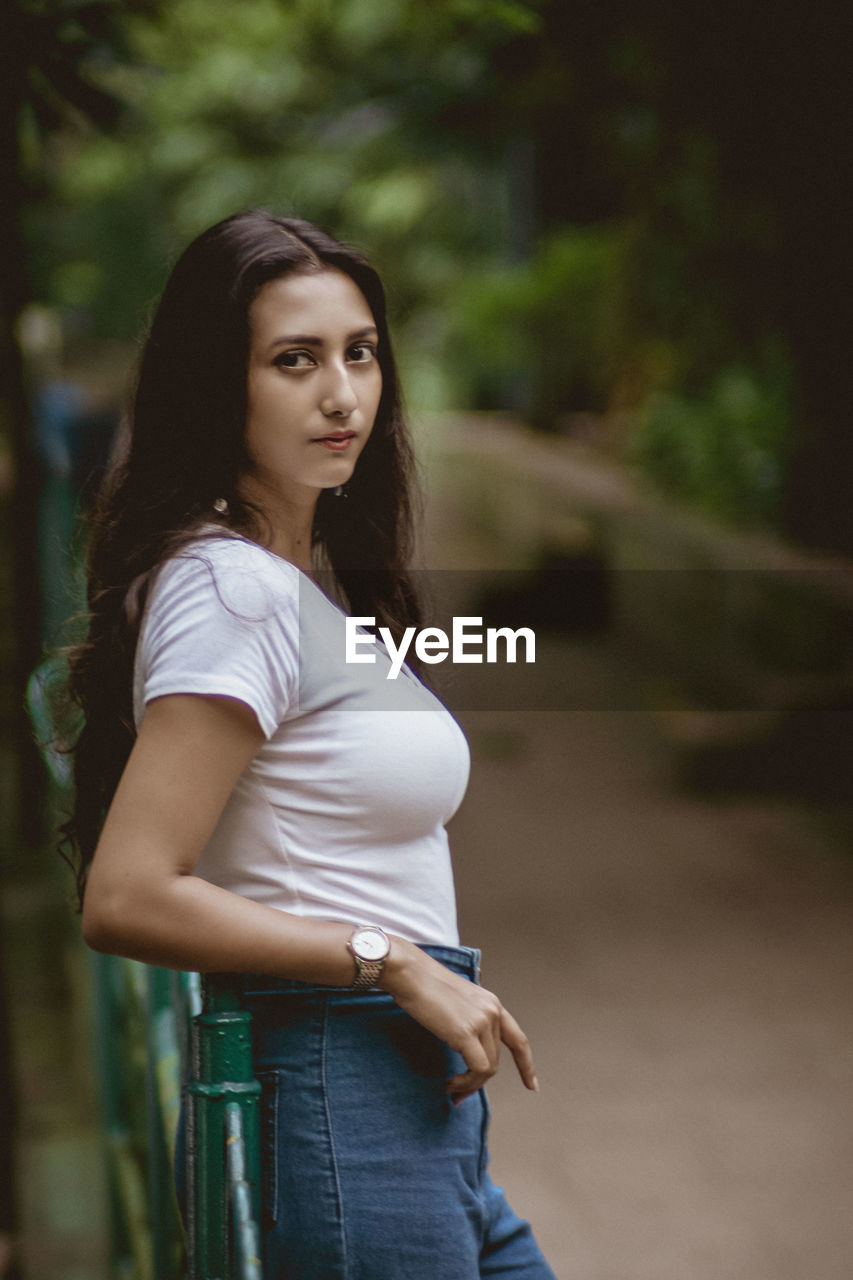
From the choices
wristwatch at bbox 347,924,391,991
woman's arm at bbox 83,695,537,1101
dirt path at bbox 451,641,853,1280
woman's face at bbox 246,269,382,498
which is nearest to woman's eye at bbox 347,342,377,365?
woman's face at bbox 246,269,382,498

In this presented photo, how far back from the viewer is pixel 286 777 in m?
1.37

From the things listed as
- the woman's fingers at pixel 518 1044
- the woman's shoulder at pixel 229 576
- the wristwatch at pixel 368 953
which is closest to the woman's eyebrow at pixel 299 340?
the woman's shoulder at pixel 229 576

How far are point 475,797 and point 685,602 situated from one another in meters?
2.11

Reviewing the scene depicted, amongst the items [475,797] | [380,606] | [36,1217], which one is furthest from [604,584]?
[380,606]

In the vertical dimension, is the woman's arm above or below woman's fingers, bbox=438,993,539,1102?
above

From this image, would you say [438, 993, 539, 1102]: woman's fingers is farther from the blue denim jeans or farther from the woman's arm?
the woman's arm

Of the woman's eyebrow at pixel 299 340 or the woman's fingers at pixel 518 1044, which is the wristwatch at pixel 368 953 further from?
the woman's eyebrow at pixel 299 340

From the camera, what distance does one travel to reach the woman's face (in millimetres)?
1425

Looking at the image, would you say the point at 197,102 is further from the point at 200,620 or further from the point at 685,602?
the point at 200,620

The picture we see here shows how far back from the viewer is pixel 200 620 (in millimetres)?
1297

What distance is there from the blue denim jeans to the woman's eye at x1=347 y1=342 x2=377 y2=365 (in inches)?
23.3

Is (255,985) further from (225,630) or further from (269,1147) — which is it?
(225,630)

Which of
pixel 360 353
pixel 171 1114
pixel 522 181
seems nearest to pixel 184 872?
pixel 360 353

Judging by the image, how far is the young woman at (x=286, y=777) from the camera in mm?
1289
